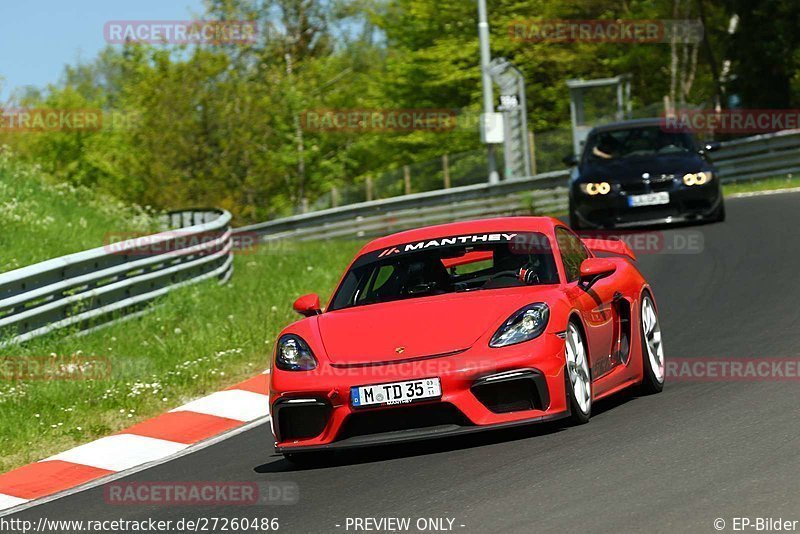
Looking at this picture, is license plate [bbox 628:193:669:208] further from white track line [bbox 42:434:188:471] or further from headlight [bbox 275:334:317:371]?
headlight [bbox 275:334:317:371]

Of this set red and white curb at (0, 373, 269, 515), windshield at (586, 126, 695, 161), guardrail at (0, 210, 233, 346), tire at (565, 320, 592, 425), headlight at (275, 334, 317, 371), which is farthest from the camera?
windshield at (586, 126, 695, 161)

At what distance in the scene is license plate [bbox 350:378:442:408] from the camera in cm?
732

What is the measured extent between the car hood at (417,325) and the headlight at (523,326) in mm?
54

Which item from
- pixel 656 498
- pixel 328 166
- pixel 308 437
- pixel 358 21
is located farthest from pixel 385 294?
pixel 358 21

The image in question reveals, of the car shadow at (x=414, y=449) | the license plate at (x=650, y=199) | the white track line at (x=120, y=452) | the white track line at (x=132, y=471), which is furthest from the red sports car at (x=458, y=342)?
the license plate at (x=650, y=199)

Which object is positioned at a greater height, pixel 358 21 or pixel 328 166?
pixel 358 21

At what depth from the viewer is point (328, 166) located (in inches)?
2368

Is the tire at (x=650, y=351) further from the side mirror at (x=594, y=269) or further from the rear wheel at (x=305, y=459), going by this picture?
the rear wheel at (x=305, y=459)

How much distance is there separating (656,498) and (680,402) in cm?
281

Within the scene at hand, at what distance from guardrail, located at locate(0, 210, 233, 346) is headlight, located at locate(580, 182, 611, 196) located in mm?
5236

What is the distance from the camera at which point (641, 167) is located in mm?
19844

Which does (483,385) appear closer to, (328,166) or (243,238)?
(243,238)

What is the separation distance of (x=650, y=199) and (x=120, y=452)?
1174 centimetres

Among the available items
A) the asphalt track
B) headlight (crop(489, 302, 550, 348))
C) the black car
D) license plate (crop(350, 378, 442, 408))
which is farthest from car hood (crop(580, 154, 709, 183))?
license plate (crop(350, 378, 442, 408))
